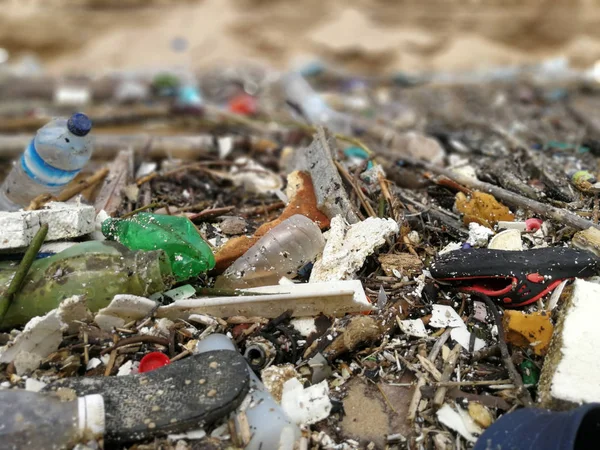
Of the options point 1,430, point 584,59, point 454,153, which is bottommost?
point 584,59

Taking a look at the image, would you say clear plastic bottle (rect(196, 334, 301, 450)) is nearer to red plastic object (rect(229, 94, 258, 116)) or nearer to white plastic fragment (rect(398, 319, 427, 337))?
white plastic fragment (rect(398, 319, 427, 337))

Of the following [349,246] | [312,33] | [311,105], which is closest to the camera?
[349,246]

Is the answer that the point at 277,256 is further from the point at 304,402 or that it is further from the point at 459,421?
the point at 459,421

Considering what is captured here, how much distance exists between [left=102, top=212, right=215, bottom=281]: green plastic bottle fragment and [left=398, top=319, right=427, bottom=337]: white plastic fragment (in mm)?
911

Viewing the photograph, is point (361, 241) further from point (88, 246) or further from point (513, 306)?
point (88, 246)

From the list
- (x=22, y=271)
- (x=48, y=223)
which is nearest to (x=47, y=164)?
(x=48, y=223)

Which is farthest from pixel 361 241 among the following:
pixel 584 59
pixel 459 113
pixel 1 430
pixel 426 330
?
pixel 584 59

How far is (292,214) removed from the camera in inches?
114

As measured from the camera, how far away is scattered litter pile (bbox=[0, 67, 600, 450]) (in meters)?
1.91

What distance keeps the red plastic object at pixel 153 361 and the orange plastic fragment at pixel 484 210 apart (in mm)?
1702

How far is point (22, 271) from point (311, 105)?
15.0 feet

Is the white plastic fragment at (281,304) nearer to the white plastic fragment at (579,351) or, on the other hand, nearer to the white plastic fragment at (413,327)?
the white plastic fragment at (413,327)

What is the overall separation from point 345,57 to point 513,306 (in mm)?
7246

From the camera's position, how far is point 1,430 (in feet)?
5.61
